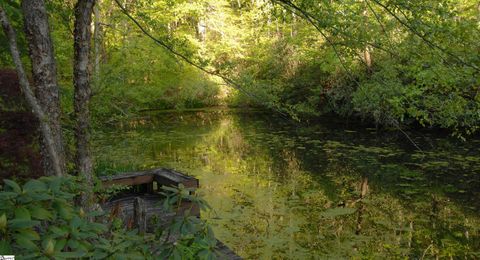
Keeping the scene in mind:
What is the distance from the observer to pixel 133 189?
9.31 metres

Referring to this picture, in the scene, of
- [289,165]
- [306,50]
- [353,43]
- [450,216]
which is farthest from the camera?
[306,50]

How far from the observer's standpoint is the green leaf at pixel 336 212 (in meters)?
8.88

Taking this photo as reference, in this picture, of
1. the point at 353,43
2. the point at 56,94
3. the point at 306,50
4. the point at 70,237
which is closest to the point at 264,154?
the point at 306,50

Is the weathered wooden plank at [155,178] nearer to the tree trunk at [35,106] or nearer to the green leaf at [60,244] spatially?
the tree trunk at [35,106]

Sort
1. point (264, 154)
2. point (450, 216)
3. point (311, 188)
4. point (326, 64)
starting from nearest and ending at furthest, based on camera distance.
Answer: point (450, 216)
point (311, 188)
point (264, 154)
point (326, 64)

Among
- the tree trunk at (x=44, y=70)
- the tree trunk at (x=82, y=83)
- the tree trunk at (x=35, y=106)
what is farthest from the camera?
the tree trunk at (x=82, y=83)

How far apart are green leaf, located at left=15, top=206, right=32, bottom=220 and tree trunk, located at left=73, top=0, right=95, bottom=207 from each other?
2.19 meters

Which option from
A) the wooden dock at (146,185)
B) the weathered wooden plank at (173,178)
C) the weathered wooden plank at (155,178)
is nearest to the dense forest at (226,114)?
the wooden dock at (146,185)

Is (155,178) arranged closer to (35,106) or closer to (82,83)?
(82,83)

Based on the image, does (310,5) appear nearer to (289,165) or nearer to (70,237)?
(70,237)

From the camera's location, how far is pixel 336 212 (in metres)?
9.06

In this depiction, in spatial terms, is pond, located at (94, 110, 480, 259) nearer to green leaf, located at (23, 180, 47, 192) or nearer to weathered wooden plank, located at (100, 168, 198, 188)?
weathered wooden plank, located at (100, 168, 198, 188)

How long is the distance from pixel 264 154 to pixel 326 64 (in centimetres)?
751

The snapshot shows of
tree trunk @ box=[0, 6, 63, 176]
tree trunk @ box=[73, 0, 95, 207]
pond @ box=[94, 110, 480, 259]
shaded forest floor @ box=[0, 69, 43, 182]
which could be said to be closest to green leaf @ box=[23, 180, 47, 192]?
tree trunk @ box=[0, 6, 63, 176]
